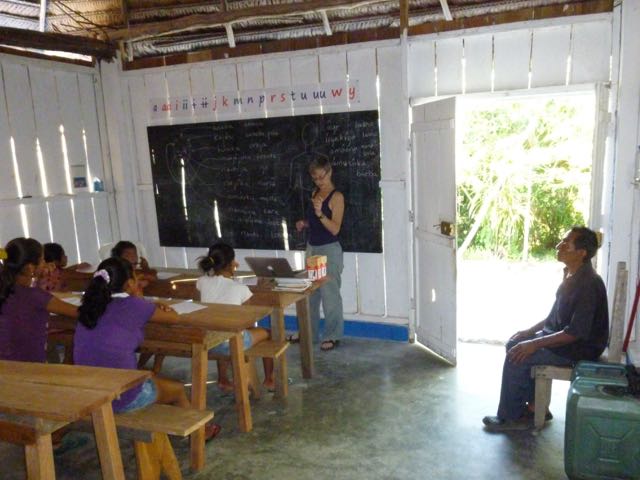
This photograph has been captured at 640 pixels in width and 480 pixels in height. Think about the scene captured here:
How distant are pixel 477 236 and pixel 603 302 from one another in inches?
218

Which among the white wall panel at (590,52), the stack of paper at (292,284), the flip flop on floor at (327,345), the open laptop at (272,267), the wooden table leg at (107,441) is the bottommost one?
the flip flop on floor at (327,345)

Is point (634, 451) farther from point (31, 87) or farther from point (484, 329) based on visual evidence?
point (31, 87)

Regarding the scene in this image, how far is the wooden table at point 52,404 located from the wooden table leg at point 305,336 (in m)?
1.74

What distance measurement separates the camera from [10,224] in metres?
4.73

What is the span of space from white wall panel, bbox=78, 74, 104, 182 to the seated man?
15.0 feet

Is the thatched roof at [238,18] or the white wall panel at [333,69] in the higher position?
the thatched roof at [238,18]

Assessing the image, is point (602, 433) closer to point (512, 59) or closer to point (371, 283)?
point (371, 283)

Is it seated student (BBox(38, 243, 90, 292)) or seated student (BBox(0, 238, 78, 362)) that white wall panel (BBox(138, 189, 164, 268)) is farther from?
seated student (BBox(0, 238, 78, 362))

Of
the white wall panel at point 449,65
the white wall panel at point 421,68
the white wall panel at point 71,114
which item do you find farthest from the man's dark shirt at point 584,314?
the white wall panel at point 71,114

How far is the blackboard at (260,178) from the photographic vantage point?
4.76 metres

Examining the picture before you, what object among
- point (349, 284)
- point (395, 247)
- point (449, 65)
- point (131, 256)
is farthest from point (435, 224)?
point (131, 256)

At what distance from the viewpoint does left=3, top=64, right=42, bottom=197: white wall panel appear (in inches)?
187

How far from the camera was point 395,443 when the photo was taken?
3.10 metres

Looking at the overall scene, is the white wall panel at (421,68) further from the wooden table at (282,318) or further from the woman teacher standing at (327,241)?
the wooden table at (282,318)
